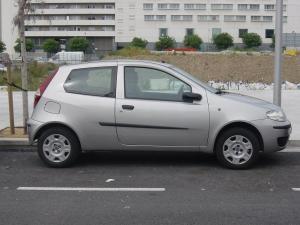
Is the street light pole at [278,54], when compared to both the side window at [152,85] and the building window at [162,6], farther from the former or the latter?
the building window at [162,6]

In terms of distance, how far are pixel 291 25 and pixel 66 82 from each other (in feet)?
361

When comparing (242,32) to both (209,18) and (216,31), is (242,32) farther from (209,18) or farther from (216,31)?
(209,18)

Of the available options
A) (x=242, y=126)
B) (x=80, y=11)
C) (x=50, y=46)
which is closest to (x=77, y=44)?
(x=50, y=46)

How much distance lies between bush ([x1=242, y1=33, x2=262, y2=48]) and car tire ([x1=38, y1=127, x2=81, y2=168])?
10014 centimetres

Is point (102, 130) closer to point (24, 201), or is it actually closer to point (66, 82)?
point (66, 82)

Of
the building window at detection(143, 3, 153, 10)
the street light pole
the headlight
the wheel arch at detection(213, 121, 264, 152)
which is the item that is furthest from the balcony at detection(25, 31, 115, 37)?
the wheel arch at detection(213, 121, 264, 152)

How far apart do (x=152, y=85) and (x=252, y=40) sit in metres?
99.8

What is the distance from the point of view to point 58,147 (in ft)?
26.1

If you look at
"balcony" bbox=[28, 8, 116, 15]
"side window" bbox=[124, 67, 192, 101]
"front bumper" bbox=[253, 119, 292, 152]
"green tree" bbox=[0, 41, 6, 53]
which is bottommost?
"front bumper" bbox=[253, 119, 292, 152]

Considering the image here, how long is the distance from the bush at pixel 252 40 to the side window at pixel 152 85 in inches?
3926

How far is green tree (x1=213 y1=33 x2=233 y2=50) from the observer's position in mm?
103250

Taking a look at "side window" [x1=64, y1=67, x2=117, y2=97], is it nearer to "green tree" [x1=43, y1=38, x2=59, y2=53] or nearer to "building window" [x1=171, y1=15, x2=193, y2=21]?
"green tree" [x1=43, y1=38, x2=59, y2=53]

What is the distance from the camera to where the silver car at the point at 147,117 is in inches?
303

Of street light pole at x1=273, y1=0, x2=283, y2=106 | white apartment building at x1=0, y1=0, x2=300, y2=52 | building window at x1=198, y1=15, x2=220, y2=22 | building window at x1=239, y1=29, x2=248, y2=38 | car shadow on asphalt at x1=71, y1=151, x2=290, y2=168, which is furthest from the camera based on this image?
building window at x1=198, y1=15, x2=220, y2=22
